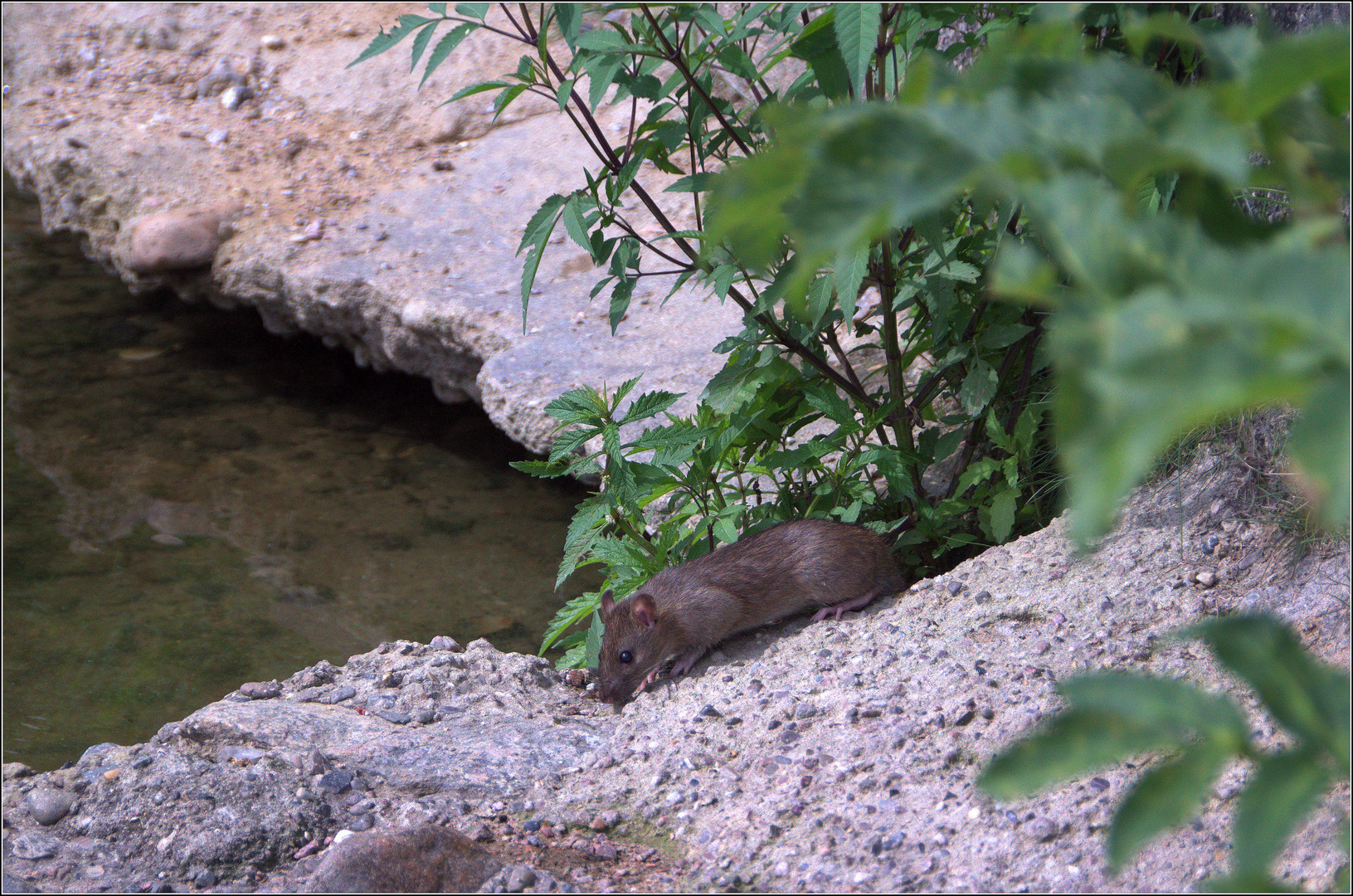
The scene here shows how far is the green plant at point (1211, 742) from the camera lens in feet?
3.90

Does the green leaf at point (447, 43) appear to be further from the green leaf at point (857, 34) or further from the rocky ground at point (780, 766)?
the rocky ground at point (780, 766)

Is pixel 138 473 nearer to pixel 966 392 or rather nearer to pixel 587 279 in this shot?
pixel 587 279

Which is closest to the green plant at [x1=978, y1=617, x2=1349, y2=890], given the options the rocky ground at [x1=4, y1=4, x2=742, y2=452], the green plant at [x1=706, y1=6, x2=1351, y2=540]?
the green plant at [x1=706, y1=6, x2=1351, y2=540]

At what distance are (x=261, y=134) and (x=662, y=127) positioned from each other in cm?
677

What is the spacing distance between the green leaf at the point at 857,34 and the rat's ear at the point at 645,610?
2121 millimetres

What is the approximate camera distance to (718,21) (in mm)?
2965

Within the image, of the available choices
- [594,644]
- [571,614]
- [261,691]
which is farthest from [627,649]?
[261,691]

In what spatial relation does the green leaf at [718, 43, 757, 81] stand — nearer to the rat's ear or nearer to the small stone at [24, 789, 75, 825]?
the rat's ear

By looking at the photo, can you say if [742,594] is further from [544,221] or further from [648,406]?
[544,221]

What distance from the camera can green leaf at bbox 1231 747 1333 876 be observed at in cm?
117

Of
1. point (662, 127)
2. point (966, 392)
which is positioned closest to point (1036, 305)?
point (966, 392)

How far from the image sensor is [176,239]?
793cm

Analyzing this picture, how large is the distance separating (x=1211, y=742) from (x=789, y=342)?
8.05 ft

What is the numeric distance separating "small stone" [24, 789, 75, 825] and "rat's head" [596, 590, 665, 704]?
1.80m
